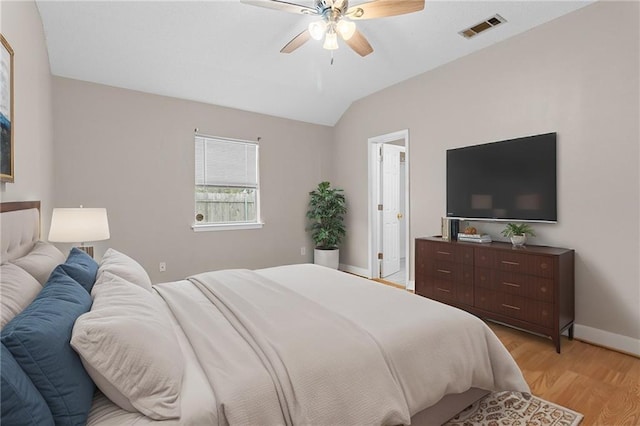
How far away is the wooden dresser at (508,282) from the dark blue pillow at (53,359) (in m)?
3.03

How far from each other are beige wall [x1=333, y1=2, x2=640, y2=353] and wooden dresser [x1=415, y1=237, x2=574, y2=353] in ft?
0.74

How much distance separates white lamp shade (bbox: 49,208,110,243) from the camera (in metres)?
2.52

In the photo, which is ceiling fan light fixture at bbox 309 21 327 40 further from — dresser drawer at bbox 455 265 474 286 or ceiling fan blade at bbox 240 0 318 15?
dresser drawer at bbox 455 265 474 286

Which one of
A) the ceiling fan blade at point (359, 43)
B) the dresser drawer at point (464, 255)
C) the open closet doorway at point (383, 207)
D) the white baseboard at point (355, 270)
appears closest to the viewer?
the ceiling fan blade at point (359, 43)

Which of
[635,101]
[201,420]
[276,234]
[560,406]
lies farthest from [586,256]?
[276,234]

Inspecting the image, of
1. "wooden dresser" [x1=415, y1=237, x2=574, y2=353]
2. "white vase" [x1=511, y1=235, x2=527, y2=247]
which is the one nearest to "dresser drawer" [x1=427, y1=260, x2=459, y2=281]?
"wooden dresser" [x1=415, y1=237, x2=574, y2=353]

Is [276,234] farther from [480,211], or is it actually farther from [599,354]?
[599,354]

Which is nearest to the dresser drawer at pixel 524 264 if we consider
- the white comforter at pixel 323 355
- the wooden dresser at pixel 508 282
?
the wooden dresser at pixel 508 282

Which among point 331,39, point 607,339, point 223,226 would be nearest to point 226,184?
point 223,226

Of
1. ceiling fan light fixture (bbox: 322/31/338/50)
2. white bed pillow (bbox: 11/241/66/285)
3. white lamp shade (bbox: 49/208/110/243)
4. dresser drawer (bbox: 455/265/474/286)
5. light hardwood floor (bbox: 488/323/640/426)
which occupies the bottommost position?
light hardwood floor (bbox: 488/323/640/426)

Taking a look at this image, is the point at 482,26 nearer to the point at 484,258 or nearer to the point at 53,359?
the point at 484,258

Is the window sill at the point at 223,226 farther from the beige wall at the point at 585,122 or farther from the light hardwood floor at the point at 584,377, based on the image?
the light hardwood floor at the point at 584,377

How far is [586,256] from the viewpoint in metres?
2.75

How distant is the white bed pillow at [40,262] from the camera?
155cm
